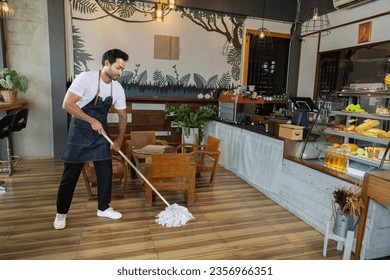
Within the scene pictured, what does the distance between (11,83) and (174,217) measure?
3717mm

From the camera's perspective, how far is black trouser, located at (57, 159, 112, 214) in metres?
2.63

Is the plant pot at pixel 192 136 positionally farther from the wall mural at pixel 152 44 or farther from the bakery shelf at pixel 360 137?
the bakery shelf at pixel 360 137

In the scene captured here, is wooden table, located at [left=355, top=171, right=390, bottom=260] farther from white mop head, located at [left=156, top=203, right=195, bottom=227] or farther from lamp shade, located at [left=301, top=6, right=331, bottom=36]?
lamp shade, located at [left=301, top=6, right=331, bottom=36]

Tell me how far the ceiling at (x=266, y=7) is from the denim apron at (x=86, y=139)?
409cm

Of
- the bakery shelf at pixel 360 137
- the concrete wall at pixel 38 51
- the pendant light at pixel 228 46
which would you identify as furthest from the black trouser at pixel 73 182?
the pendant light at pixel 228 46

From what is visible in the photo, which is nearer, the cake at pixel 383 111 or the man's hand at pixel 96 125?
the man's hand at pixel 96 125

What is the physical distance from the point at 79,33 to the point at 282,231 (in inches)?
200

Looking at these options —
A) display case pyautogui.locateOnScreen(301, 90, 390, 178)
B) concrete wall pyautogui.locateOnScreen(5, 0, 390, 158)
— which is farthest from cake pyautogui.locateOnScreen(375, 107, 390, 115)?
concrete wall pyautogui.locateOnScreen(5, 0, 390, 158)

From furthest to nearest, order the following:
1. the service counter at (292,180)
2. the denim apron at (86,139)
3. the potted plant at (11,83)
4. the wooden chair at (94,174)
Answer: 1. the potted plant at (11,83)
2. the wooden chair at (94,174)
3. the denim apron at (86,139)
4. the service counter at (292,180)

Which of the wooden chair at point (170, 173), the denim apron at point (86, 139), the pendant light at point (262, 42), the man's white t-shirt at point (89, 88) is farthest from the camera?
the pendant light at point (262, 42)

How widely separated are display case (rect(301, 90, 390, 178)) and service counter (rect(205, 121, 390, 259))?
224mm

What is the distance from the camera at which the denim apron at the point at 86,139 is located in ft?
8.57

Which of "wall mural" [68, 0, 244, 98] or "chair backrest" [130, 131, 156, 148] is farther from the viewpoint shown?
"wall mural" [68, 0, 244, 98]

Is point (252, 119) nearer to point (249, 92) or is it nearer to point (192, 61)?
point (249, 92)
